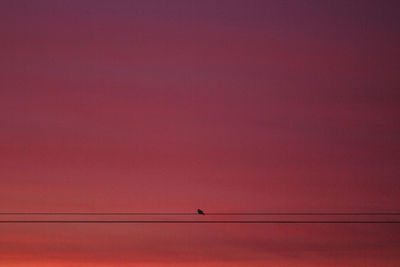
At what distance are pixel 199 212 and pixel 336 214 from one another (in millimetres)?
5241

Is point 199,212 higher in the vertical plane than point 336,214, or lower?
lower

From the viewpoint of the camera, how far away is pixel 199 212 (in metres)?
8.36

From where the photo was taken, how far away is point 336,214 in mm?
9094

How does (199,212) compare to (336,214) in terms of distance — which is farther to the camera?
(336,214)
